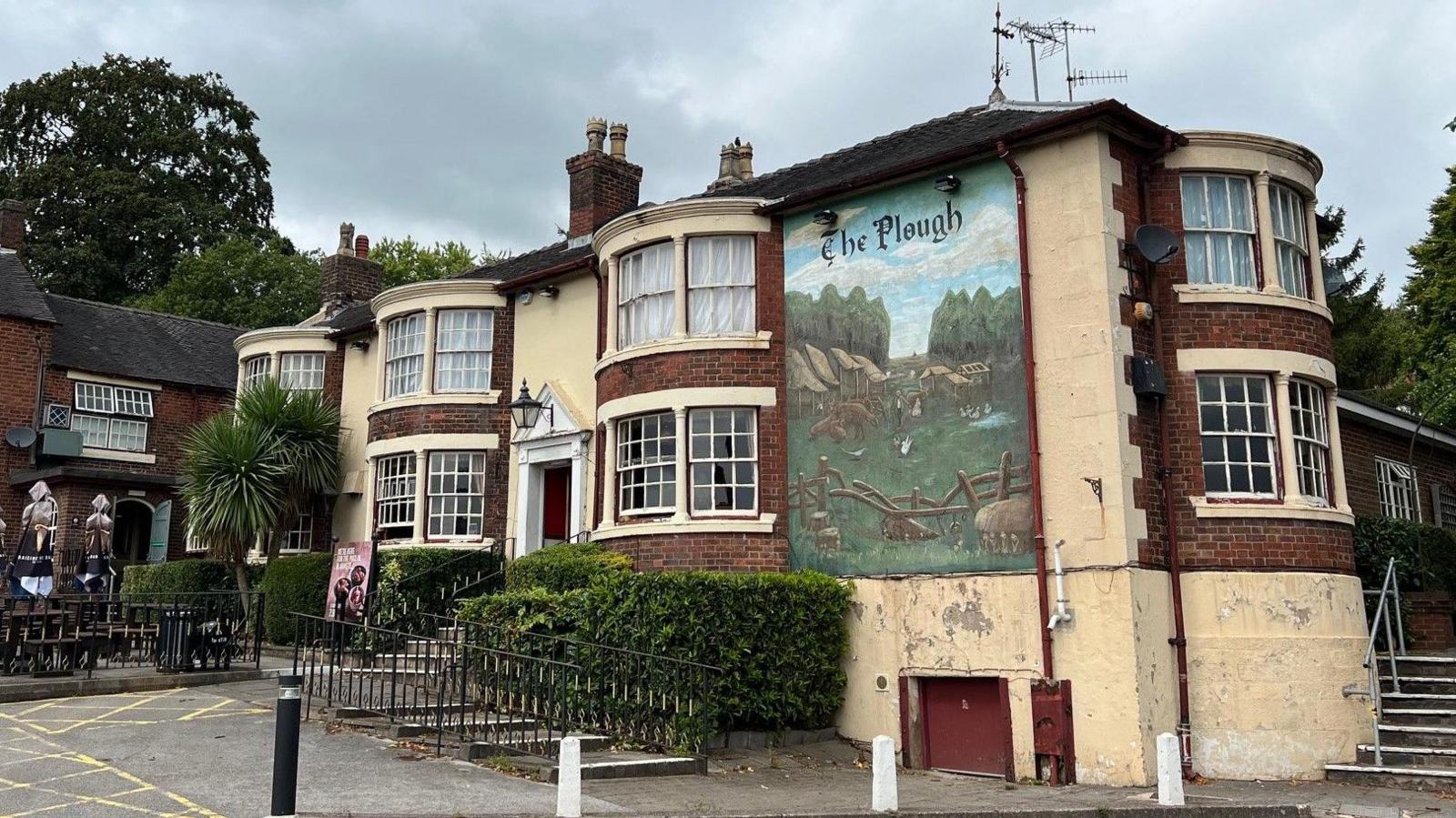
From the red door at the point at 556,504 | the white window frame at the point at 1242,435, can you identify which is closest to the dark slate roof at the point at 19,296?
the red door at the point at 556,504

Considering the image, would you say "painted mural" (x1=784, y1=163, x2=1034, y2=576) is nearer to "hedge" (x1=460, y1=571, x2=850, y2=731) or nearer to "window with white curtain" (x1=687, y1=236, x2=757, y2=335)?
"window with white curtain" (x1=687, y1=236, x2=757, y2=335)

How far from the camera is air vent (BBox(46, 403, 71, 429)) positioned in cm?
2786

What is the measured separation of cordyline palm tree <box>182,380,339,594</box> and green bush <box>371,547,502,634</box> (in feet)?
11.9

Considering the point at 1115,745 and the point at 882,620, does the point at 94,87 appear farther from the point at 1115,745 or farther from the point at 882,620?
the point at 1115,745

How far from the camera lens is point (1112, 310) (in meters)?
13.4

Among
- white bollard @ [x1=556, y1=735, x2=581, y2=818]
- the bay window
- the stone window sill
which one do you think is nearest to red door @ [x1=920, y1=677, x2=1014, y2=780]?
the stone window sill

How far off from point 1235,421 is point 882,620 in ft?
15.4

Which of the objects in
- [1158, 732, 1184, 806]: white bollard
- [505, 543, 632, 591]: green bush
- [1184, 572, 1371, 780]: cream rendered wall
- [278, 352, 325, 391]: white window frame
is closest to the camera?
[1158, 732, 1184, 806]: white bollard

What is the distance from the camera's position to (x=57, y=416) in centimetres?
2798

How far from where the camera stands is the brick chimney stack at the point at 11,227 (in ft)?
102

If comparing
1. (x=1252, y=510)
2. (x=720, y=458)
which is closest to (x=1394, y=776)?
(x=1252, y=510)

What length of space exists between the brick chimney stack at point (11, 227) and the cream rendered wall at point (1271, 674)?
29.9 m

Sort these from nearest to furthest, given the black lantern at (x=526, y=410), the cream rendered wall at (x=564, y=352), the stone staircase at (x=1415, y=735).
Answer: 1. the stone staircase at (x=1415, y=735)
2. the cream rendered wall at (x=564, y=352)
3. the black lantern at (x=526, y=410)

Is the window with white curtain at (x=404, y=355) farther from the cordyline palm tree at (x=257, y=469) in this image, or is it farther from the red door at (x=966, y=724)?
the red door at (x=966, y=724)
